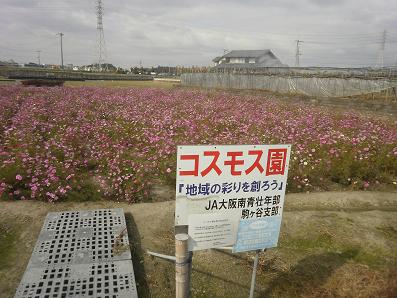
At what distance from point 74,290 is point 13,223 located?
1945 millimetres

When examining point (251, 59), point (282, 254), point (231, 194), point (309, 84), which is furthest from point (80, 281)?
point (251, 59)

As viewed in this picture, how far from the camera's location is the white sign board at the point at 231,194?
7.83ft

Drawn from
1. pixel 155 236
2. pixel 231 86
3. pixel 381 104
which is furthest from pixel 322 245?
pixel 231 86

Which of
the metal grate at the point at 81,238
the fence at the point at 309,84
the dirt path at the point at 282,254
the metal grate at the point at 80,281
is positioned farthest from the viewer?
the fence at the point at 309,84

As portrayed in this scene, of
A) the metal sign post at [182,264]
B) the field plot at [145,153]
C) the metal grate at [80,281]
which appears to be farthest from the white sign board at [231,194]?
the field plot at [145,153]

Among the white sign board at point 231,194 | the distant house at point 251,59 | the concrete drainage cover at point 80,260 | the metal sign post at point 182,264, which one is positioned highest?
the distant house at point 251,59

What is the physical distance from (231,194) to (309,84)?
2542 cm

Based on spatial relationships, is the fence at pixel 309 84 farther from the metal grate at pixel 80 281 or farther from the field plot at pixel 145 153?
the metal grate at pixel 80 281

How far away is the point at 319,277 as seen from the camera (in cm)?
348

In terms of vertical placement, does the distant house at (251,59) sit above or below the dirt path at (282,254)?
above

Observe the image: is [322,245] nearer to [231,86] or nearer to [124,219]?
[124,219]

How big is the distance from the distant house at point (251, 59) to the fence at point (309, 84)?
27545 millimetres

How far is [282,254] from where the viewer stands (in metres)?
3.87

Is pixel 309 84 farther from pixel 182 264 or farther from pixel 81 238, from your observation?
pixel 182 264
